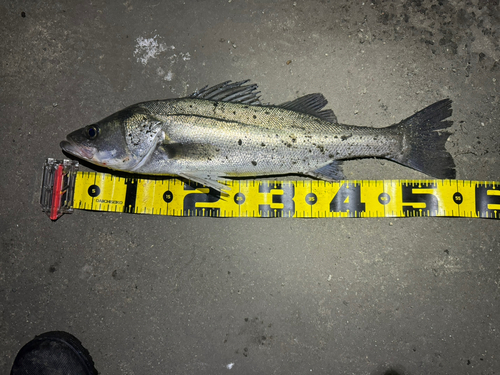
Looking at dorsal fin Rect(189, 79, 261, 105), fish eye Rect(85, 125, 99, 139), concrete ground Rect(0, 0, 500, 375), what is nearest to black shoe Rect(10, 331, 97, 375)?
concrete ground Rect(0, 0, 500, 375)

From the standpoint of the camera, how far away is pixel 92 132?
309cm

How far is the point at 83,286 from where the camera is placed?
3.45m

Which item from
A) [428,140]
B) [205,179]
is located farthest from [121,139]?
[428,140]

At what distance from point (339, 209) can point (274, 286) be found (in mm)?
1100

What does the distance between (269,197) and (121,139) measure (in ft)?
5.33

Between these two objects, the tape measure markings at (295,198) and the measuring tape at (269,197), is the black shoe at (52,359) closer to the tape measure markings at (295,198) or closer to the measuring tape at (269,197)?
the measuring tape at (269,197)

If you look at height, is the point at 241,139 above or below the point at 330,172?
above

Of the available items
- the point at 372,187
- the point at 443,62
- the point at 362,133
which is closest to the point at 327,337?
the point at 372,187

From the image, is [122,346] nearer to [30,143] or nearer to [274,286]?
[274,286]

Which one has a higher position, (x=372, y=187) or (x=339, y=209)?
(x=372, y=187)

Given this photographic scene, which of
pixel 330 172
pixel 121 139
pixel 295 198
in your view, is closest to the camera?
pixel 121 139

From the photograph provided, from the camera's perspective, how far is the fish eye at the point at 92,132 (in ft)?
10.1

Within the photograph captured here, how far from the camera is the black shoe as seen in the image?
328 cm

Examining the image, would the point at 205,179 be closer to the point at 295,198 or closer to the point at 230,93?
the point at 230,93
